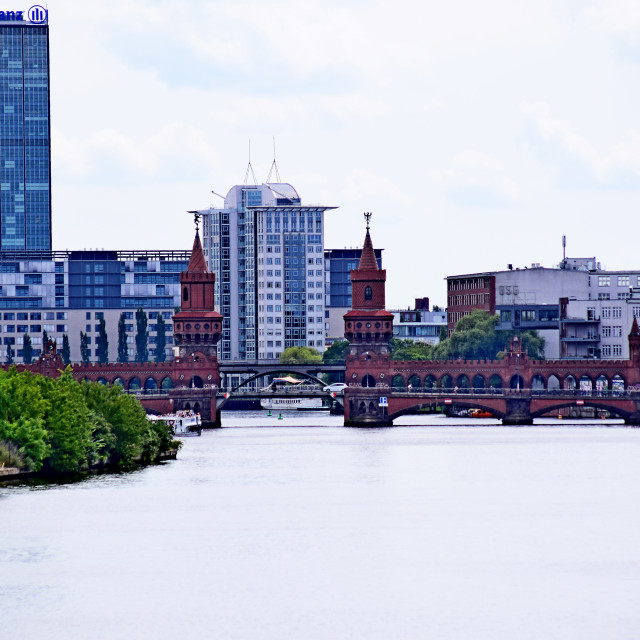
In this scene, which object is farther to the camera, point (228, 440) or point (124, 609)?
point (228, 440)

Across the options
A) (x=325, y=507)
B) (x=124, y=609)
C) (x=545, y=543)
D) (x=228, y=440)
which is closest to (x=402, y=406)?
(x=228, y=440)

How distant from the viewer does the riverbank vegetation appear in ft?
374

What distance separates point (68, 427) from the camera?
118812mm

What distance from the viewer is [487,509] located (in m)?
103

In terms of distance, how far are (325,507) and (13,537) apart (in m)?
21.4

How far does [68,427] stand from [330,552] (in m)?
37.1

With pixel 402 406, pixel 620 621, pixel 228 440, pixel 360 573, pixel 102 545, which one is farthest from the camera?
pixel 402 406

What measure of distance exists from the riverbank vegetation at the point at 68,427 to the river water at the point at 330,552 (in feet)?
9.94

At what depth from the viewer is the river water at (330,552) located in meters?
69.8

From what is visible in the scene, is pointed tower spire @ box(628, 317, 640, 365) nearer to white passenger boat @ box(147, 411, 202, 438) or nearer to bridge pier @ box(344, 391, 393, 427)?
bridge pier @ box(344, 391, 393, 427)

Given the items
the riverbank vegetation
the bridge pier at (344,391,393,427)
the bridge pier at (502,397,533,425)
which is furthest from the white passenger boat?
the riverbank vegetation

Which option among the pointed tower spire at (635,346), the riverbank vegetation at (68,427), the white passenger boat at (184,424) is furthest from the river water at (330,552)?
the pointed tower spire at (635,346)

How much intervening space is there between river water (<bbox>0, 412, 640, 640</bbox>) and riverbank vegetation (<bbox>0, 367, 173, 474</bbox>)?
119 inches

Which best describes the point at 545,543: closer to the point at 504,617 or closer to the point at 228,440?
the point at 504,617
